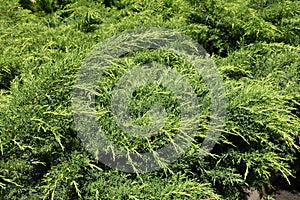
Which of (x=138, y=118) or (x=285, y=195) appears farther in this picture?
(x=285, y=195)

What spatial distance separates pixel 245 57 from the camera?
259cm

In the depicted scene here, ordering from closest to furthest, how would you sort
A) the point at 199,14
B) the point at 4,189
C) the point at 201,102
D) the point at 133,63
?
the point at 4,189
the point at 201,102
the point at 133,63
the point at 199,14

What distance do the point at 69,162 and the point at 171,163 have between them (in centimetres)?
53

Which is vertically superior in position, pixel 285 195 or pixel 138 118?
pixel 138 118

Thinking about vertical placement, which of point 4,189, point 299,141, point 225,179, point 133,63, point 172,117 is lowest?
point 299,141

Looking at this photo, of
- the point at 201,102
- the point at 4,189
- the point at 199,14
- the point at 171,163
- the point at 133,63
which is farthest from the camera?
the point at 199,14

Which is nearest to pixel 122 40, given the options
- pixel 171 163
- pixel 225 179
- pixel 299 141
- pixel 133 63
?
pixel 133 63

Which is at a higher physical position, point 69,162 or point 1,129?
point 1,129

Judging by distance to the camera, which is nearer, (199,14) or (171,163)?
(171,163)

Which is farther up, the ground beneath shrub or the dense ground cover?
the dense ground cover

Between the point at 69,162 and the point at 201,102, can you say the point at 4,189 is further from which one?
the point at 201,102

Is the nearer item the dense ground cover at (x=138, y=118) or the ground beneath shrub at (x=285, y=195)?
the dense ground cover at (x=138, y=118)

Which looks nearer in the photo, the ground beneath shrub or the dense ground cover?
the dense ground cover

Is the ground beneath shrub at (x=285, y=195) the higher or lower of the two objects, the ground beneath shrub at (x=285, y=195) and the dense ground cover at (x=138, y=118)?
the lower
